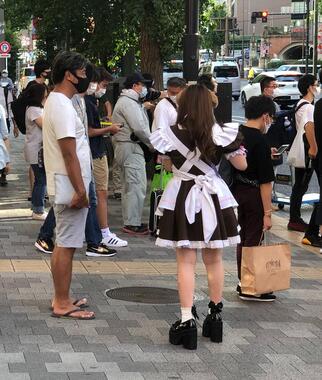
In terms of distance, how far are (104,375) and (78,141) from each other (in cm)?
189

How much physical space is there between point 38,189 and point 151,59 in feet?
19.5

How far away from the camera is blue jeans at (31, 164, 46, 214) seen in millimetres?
10656

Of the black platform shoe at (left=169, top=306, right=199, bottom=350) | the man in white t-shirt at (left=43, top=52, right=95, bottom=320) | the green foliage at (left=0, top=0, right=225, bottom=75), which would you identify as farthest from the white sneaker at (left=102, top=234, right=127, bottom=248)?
the green foliage at (left=0, top=0, right=225, bottom=75)

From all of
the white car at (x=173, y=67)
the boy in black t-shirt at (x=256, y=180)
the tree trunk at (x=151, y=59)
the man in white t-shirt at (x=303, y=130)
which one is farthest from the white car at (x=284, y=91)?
the boy in black t-shirt at (x=256, y=180)

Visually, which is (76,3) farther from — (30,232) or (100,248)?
(100,248)

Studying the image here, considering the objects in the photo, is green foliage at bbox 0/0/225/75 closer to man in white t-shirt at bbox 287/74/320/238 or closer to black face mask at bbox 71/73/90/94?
man in white t-shirt at bbox 287/74/320/238

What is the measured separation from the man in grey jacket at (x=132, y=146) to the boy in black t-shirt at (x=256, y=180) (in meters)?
2.83

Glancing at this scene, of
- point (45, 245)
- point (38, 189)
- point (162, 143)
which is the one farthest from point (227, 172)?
point (38, 189)

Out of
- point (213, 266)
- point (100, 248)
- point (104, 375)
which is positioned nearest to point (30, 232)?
point (100, 248)

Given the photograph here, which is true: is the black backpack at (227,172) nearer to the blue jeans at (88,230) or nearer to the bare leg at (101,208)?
the blue jeans at (88,230)

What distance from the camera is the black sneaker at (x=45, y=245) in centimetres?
888

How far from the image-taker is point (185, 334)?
579 cm

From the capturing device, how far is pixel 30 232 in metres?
10.1

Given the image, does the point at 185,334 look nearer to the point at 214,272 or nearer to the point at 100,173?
the point at 214,272
